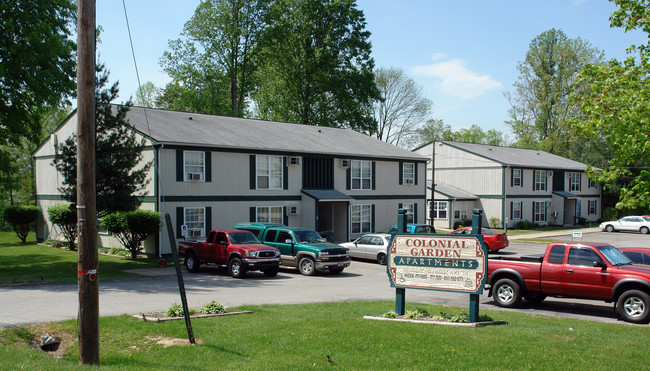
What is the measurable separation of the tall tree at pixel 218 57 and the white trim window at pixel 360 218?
2213 cm

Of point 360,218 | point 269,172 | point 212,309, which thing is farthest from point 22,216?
point 212,309

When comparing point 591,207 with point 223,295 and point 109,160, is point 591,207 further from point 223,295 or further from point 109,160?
point 223,295

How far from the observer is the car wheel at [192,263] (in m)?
22.5

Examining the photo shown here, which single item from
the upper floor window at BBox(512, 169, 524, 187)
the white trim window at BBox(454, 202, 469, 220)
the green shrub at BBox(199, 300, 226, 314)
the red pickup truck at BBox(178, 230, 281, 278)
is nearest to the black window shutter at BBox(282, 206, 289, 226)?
the red pickup truck at BBox(178, 230, 281, 278)

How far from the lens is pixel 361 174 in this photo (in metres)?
35.5

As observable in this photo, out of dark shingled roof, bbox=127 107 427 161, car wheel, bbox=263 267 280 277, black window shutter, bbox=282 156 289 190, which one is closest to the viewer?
car wheel, bbox=263 267 280 277

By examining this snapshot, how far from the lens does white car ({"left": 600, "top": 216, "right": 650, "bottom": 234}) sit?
153 ft

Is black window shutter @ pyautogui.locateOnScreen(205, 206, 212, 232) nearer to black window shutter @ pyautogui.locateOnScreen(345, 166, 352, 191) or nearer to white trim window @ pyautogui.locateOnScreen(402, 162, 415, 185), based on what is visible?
black window shutter @ pyautogui.locateOnScreen(345, 166, 352, 191)

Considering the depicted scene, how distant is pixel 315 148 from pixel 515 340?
81.2 feet

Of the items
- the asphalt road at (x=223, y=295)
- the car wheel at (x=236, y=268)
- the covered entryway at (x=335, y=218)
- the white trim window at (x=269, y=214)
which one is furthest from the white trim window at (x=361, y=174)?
the car wheel at (x=236, y=268)

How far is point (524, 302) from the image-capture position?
1600 cm

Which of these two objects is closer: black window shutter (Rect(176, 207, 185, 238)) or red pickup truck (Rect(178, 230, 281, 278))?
red pickup truck (Rect(178, 230, 281, 278))

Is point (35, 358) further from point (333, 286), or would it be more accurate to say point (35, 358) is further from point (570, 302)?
point (570, 302)

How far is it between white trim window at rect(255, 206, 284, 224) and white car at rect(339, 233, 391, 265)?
5.51m
